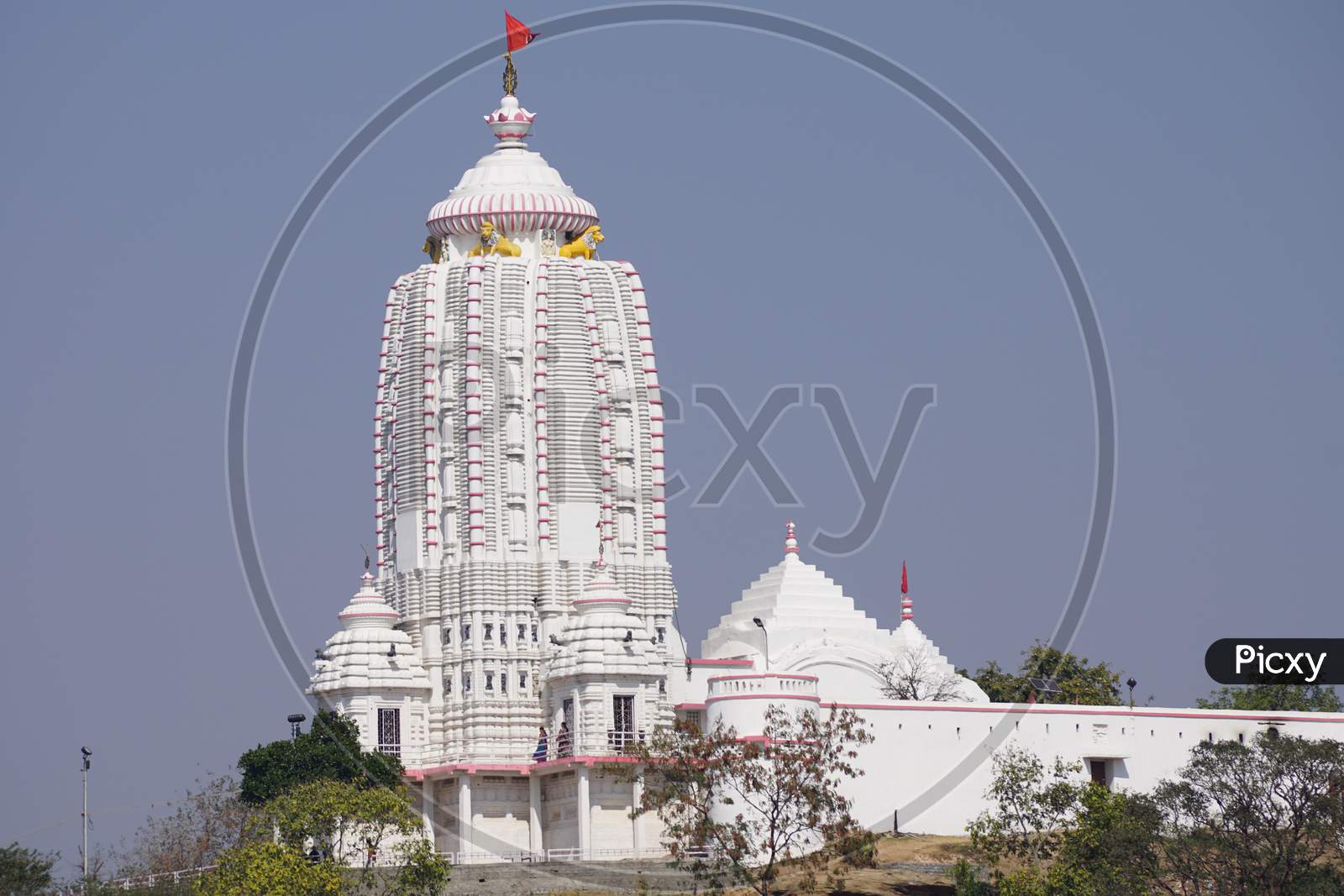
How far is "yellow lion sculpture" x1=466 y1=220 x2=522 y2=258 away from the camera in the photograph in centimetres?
11644

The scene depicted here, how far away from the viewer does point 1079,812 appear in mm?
96312

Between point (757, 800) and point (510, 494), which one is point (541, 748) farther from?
point (757, 800)

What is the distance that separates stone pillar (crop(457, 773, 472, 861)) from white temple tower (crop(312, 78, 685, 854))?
0.07 meters

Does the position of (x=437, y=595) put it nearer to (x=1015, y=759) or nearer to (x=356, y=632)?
(x=356, y=632)

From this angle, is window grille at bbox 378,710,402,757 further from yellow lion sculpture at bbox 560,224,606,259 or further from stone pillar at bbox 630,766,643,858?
yellow lion sculpture at bbox 560,224,606,259

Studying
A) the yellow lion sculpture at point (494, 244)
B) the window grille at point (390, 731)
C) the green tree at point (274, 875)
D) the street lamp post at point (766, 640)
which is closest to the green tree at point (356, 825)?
the green tree at point (274, 875)

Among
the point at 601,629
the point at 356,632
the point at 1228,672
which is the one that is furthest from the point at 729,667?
the point at 1228,672

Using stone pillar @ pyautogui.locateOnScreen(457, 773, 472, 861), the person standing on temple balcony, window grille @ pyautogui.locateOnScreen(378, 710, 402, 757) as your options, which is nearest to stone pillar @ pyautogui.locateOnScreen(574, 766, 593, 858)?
the person standing on temple balcony

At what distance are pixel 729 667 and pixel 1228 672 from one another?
34.8 metres

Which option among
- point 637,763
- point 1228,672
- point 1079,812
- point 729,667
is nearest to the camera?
point 1228,672

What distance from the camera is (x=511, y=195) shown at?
11681cm

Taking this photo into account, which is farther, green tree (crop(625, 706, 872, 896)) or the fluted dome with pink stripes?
the fluted dome with pink stripes

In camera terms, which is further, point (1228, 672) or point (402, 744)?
point (402, 744)

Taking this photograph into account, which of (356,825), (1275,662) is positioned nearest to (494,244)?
(356,825)
